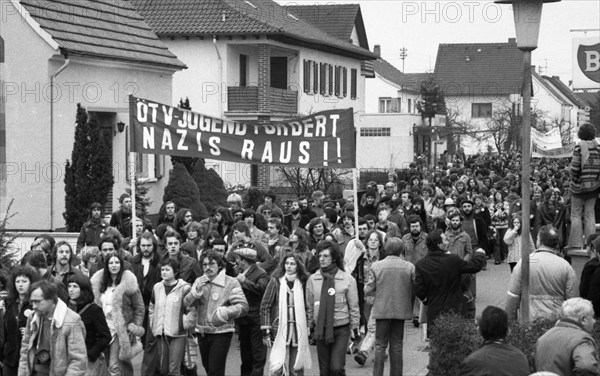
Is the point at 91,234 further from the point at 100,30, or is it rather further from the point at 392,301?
the point at 100,30

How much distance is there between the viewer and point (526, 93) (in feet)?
38.1

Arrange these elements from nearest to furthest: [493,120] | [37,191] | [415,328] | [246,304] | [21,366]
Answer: [21,366] → [246,304] → [415,328] → [37,191] → [493,120]

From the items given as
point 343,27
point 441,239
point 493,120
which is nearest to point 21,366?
point 441,239

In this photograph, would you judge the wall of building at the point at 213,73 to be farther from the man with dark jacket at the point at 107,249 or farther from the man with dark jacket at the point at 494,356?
the man with dark jacket at the point at 494,356

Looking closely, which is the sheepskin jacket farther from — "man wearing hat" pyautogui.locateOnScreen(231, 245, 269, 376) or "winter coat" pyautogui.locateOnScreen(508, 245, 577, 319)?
"winter coat" pyautogui.locateOnScreen(508, 245, 577, 319)

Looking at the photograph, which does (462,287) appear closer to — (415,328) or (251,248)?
(251,248)

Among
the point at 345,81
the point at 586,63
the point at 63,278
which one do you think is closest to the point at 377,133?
the point at 345,81

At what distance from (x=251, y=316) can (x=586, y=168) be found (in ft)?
14.1

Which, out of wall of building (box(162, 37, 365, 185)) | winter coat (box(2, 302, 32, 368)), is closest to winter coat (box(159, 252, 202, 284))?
winter coat (box(2, 302, 32, 368))

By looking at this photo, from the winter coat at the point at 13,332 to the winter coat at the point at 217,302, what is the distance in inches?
71.8

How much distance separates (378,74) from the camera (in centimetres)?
8119

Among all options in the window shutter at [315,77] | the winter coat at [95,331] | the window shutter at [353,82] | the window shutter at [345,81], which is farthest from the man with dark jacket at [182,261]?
the window shutter at [353,82]

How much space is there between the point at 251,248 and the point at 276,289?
1.64m

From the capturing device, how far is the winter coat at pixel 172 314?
12.8 m
